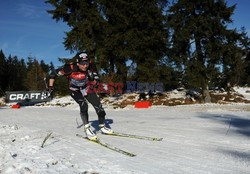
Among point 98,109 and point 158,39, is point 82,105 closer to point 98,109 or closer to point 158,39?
point 98,109

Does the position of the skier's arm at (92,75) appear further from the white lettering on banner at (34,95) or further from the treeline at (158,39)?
the white lettering on banner at (34,95)

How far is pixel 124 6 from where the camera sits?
2533 cm

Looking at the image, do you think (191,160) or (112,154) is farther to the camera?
(112,154)

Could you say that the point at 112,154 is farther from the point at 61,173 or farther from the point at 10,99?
the point at 10,99

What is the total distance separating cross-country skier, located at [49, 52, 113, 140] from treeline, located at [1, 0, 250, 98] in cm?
1464

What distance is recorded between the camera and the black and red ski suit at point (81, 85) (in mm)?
7391

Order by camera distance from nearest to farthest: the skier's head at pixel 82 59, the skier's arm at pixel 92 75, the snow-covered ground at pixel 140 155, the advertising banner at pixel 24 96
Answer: the snow-covered ground at pixel 140 155 < the skier's head at pixel 82 59 < the skier's arm at pixel 92 75 < the advertising banner at pixel 24 96

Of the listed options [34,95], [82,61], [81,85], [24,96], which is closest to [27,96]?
[24,96]

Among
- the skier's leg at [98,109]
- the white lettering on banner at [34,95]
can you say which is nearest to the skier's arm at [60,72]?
the skier's leg at [98,109]

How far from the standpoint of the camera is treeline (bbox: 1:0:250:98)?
20844 mm

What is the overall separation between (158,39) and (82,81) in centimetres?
1750

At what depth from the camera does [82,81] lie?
7582mm

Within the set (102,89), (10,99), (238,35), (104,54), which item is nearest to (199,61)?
(238,35)

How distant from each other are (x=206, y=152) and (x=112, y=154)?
1.81m
